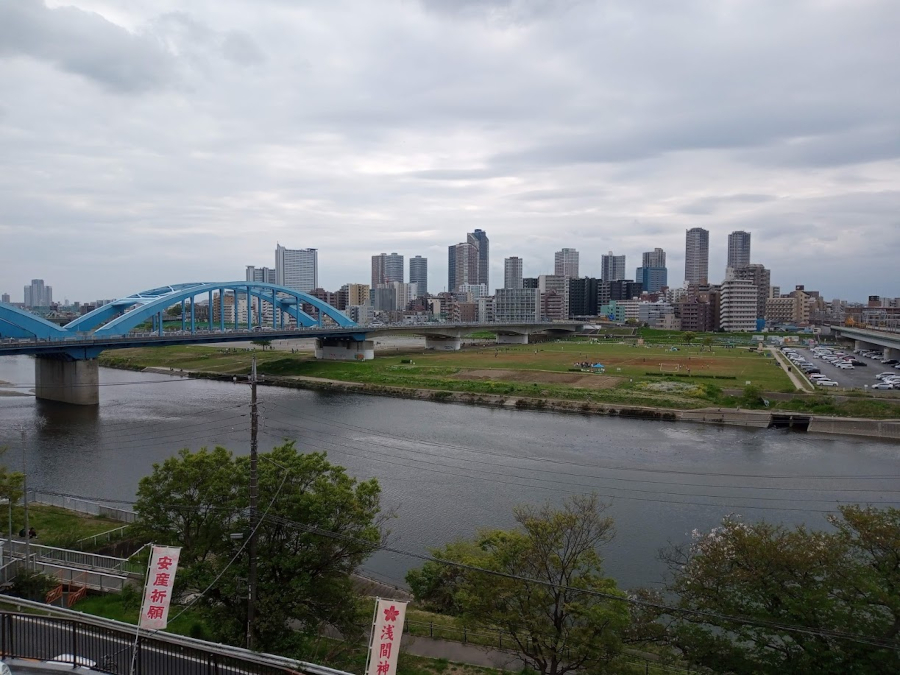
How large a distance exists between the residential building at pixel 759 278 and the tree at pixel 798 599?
86084 mm

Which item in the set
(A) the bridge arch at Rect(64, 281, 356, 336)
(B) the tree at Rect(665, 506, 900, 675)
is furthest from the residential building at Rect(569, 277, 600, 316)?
(B) the tree at Rect(665, 506, 900, 675)

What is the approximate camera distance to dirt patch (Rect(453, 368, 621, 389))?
3106 cm

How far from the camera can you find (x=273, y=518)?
715cm

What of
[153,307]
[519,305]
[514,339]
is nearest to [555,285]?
[519,305]

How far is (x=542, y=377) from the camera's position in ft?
110

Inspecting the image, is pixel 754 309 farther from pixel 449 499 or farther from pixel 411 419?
pixel 449 499

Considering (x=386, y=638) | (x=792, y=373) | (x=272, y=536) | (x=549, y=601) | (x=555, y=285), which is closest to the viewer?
(x=386, y=638)

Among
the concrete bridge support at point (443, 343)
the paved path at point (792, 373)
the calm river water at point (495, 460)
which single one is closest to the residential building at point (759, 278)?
the paved path at point (792, 373)

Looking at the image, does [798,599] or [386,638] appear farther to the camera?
[798,599]

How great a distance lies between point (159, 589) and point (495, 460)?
12.8 meters

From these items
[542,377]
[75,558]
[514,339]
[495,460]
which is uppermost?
[514,339]

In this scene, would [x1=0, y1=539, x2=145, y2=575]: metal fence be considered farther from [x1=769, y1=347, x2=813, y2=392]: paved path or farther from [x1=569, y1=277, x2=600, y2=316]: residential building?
[x1=569, y1=277, x2=600, y2=316]: residential building

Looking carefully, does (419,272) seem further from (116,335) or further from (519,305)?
(116,335)

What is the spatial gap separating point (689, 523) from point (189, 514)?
377 inches
